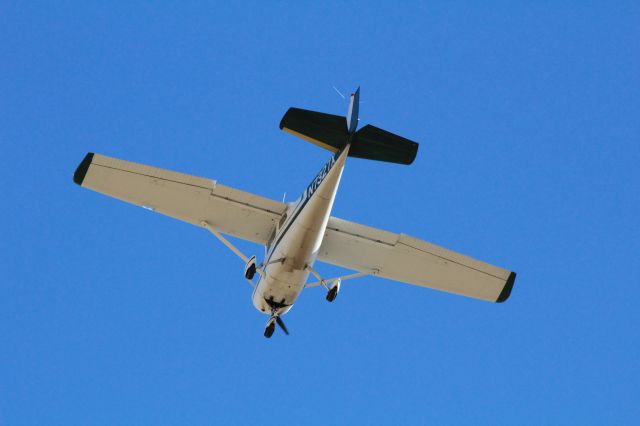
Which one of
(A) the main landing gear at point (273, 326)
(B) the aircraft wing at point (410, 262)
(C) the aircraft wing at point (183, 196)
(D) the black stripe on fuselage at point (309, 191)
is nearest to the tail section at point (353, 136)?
(D) the black stripe on fuselage at point (309, 191)

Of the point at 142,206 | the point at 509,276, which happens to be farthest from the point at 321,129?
the point at 509,276

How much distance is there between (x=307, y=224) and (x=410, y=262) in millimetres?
4232

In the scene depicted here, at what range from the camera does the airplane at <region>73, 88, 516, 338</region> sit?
72.1 feet

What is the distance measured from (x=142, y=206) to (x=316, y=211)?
15.4 feet

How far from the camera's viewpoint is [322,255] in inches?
983

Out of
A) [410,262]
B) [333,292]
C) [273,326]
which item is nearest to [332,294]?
[333,292]

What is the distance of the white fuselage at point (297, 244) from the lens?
842 inches

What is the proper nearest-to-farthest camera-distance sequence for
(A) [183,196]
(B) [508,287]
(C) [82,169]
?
1. (C) [82,169]
2. (A) [183,196]
3. (B) [508,287]

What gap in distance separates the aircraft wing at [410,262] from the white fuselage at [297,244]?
68.0 inches

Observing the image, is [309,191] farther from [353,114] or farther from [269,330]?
[269,330]

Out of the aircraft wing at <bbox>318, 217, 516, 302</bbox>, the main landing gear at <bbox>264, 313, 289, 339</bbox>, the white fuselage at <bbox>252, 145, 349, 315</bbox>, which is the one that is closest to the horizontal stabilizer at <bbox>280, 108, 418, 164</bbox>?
the white fuselage at <bbox>252, 145, 349, 315</bbox>

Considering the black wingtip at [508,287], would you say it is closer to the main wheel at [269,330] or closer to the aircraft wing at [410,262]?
the aircraft wing at [410,262]

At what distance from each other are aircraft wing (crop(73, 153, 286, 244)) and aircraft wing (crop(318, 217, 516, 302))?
1.73 m

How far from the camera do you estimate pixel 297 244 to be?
72.6 ft
